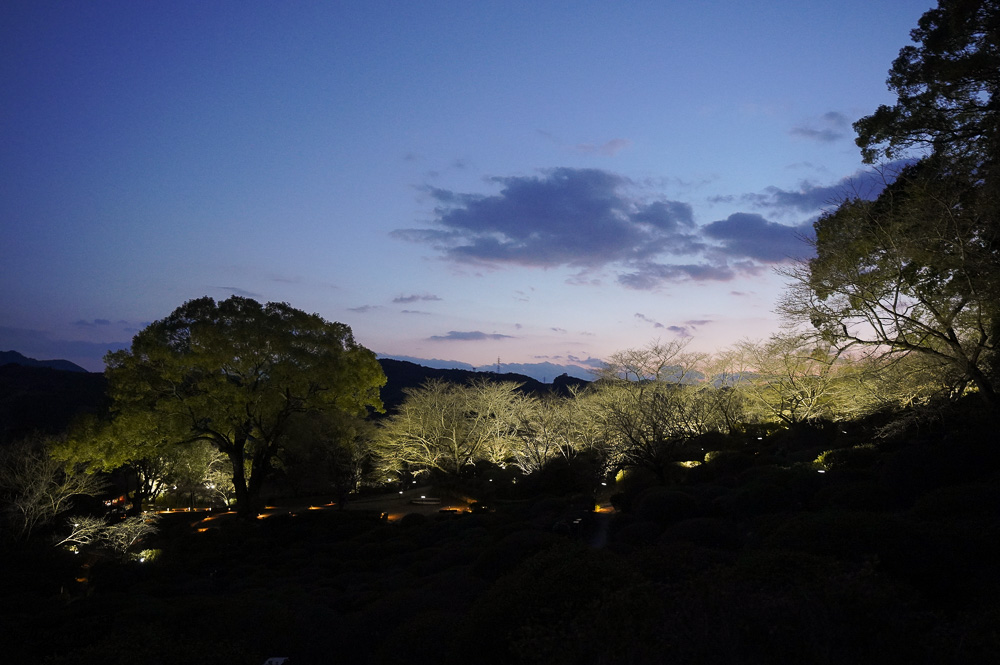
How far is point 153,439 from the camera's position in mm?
18047

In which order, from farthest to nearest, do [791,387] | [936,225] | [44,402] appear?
1. [44,402]
2. [791,387]
3. [936,225]

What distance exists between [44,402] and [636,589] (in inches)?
2713

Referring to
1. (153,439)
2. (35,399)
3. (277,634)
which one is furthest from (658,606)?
(35,399)

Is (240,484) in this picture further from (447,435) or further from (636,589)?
(636,589)

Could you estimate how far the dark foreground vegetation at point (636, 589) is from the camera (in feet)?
14.2

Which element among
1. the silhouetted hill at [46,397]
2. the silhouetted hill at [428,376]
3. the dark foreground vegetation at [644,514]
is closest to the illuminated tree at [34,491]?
the dark foreground vegetation at [644,514]

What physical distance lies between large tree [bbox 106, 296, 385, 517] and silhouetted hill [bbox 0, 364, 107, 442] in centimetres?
3123

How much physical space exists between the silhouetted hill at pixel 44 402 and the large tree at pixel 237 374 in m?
31.2

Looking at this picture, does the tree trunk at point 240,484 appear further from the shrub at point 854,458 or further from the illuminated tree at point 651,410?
the shrub at point 854,458

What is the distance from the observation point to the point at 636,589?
217 inches

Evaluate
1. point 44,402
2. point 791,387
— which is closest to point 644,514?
point 791,387

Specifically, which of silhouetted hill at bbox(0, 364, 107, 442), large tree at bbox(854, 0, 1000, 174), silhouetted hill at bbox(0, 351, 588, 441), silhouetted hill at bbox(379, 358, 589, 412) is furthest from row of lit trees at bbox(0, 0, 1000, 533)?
silhouetted hill at bbox(379, 358, 589, 412)

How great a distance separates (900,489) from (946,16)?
41.4 feet

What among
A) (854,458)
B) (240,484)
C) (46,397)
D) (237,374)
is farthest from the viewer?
(46,397)
